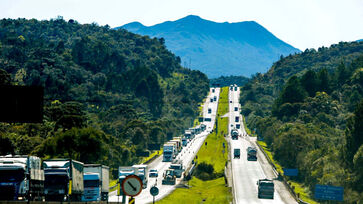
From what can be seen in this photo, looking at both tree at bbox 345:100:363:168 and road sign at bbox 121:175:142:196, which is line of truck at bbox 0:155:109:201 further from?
tree at bbox 345:100:363:168

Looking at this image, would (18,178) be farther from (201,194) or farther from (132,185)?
(201,194)

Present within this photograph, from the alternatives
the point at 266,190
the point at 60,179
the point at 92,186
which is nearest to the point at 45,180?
the point at 60,179

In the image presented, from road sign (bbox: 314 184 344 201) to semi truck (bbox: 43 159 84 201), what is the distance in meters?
36.3

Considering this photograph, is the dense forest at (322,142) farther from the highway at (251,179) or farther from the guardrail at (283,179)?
the highway at (251,179)

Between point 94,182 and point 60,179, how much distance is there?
7690mm

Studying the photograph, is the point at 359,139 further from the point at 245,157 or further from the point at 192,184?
the point at 245,157

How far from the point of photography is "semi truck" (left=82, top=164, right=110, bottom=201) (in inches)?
2122

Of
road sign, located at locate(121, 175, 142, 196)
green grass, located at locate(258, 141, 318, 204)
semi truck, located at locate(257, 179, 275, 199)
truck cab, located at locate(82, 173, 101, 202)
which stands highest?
road sign, located at locate(121, 175, 142, 196)

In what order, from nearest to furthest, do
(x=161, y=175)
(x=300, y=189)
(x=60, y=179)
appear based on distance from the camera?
(x=60, y=179) < (x=300, y=189) < (x=161, y=175)

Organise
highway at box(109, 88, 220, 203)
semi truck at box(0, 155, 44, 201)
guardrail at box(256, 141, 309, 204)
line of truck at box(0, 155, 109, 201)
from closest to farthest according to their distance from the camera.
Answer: semi truck at box(0, 155, 44, 201)
line of truck at box(0, 155, 109, 201)
highway at box(109, 88, 220, 203)
guardrail at box(256, 141, 309, 204)

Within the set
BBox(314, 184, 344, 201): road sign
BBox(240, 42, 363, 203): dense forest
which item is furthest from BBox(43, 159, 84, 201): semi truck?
BBox(240, 42, 363, 203): dense forest

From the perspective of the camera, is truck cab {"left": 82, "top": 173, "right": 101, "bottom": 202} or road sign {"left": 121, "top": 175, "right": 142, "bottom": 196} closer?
road sign {"left": 121, "top": 175, "right": 142, "bottom": 196}

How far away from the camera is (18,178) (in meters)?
42.4

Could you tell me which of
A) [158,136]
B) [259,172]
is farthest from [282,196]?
[158,136]
